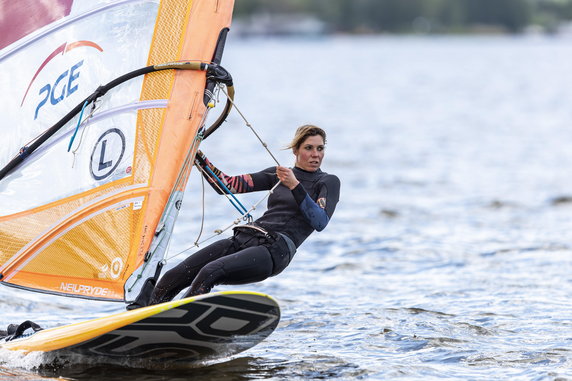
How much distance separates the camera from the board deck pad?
282 inches

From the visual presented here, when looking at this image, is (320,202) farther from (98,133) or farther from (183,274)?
(98,133)

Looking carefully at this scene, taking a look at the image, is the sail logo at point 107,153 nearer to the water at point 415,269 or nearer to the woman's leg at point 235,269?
the woman's leg at point 235,269

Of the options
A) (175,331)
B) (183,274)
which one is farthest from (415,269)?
(175,331)

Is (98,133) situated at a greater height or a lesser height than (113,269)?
greater

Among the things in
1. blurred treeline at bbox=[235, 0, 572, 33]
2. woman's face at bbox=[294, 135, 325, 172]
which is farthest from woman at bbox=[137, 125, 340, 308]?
blurred treeline at bbox=[235, 0, 572, 33]

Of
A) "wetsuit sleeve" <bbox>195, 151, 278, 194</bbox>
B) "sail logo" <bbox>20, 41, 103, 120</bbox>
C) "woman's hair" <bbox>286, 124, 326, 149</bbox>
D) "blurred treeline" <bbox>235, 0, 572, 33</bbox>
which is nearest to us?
"woman's hair" <bbox>286, 124, 326, 149</bbox>

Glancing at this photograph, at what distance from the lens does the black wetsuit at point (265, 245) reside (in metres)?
7.64

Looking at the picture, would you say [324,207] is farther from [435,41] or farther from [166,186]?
[435,41]

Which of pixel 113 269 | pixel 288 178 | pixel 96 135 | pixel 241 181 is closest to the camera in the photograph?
pixel 288 178

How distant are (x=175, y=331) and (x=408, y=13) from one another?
163165 millimetres

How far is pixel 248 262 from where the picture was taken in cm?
768

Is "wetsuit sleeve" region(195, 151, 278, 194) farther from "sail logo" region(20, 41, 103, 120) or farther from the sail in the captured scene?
"sail logo" region(20, 41, 103, 120)

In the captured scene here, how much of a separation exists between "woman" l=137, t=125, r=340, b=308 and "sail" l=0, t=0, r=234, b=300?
0.93ft

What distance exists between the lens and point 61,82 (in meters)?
8.16
